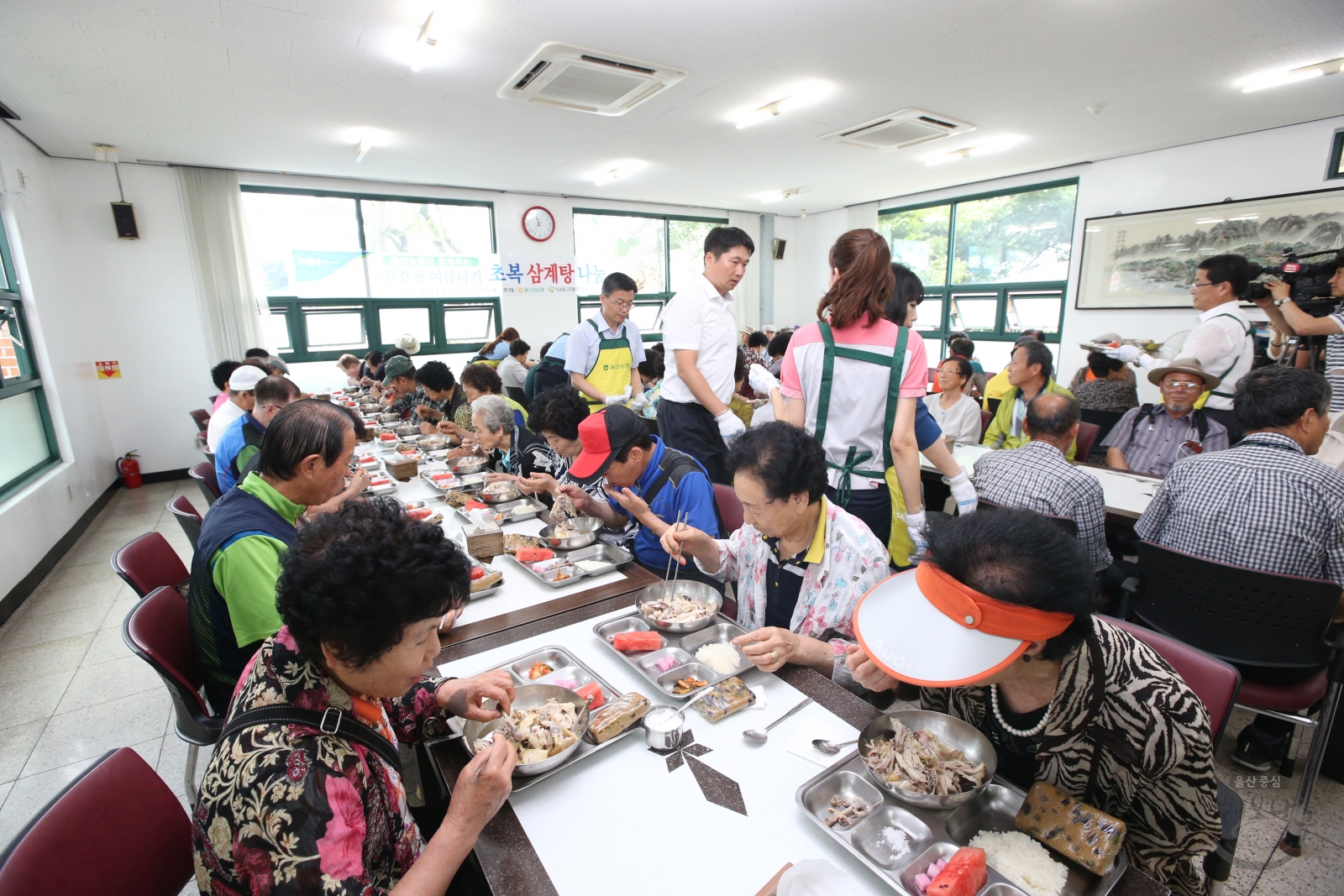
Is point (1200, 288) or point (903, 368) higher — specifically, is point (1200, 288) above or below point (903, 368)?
above

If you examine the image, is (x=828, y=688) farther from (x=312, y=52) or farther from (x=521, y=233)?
(x=521, y=233)

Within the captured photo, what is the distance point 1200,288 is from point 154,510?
8.45m

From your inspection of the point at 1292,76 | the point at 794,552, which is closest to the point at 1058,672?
the point at 794,552

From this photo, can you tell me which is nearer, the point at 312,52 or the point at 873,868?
the point at 873,868

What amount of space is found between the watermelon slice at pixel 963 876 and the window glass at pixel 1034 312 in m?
8.25

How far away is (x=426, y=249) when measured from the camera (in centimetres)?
772

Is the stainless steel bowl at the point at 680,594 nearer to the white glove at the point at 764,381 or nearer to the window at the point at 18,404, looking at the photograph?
the white glove at the point at 764,381

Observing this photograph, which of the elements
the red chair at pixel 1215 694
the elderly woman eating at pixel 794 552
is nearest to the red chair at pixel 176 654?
the elderly woman eating at pixel 794 552

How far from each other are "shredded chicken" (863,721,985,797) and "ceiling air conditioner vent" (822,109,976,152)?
5.15 meters

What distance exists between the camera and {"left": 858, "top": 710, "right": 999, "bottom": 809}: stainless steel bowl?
102 cm

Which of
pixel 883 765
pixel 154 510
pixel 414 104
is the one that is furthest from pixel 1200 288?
pixel 154 510

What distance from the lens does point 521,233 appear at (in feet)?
26.8

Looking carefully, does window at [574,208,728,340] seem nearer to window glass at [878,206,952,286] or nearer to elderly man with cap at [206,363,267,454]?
window glass at [878,206,952,286]

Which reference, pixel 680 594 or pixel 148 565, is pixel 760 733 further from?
pixel 148 565
